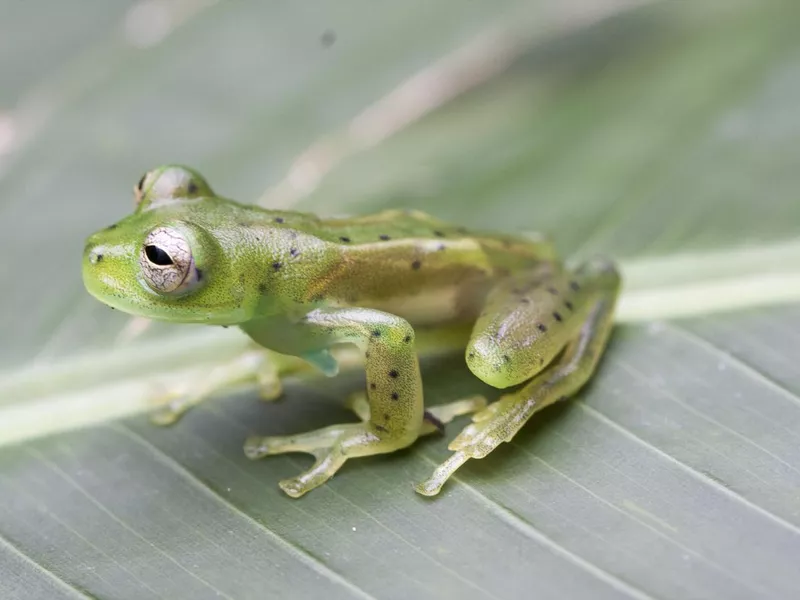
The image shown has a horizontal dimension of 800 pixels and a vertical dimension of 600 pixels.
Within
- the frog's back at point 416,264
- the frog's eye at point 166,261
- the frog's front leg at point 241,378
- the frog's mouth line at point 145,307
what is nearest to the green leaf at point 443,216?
the frog's front leg at point 241,378

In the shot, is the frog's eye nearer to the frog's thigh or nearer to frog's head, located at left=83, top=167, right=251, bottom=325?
frog's head, located at left=83, top=167, right=251, bottom=325

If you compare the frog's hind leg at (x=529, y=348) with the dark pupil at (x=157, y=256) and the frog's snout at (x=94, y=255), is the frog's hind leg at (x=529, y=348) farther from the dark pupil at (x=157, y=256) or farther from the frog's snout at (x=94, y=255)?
the frog's snout at (x=94, y=255)

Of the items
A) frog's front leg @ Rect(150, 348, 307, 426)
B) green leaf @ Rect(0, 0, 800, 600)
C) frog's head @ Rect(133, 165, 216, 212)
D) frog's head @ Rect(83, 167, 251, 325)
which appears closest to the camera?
green leaf @ Rect(0, 0, 800, 600)

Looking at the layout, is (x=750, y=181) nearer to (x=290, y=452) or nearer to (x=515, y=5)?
(x=515, y=5)

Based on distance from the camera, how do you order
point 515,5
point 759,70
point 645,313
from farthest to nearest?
1. point 515,5
2. point 759,70
3. point 645,313

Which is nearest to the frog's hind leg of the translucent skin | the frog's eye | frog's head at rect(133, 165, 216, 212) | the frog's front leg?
the translucent skin

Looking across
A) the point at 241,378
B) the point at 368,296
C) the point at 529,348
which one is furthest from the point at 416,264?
the point at 241,378

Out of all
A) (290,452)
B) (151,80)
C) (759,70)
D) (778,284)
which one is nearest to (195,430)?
(290,452)

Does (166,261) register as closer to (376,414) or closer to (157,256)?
(157,256)
